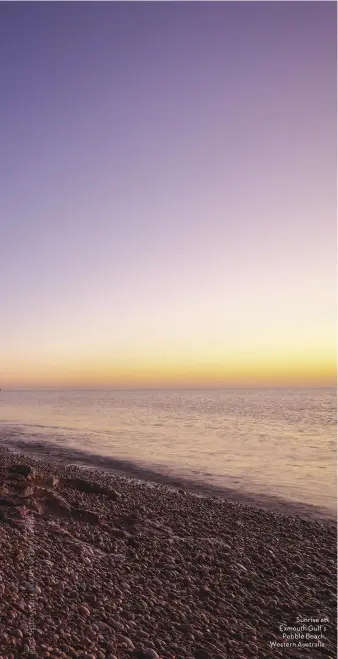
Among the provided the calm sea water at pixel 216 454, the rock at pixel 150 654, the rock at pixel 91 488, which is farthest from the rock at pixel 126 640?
the calm sea water at pixel 216 454

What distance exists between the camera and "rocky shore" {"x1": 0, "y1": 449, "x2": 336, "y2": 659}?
637 centimetres

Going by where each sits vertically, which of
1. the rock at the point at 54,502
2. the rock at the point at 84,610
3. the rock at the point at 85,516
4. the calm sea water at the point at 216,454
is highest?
the rock at the point at 84,610

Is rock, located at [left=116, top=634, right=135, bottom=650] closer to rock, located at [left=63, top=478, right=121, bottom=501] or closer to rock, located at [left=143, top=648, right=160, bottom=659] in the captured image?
rock, located at [left=143, top=648, right=160, bottom=659]

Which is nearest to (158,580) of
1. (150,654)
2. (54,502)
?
(150,654)

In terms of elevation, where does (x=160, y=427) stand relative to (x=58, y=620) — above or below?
below

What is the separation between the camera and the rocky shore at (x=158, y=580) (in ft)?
20.9

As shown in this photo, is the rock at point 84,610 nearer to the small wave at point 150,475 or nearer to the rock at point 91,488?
the rock at point 91,488

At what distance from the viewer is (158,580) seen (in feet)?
28.8

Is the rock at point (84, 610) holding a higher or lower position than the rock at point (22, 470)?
higher

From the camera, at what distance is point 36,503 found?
42.7ft

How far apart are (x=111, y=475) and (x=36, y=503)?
8150mm

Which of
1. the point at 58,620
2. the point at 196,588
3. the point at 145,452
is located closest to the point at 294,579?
the point at 196,588

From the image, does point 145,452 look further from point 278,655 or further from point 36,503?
point 278,655

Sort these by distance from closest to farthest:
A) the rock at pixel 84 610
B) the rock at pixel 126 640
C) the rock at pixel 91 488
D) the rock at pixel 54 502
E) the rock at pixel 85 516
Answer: the rock at pixel 126 640
the rock at pixel 84 610
the rock at pixel 85 516
the rock at pixel 54 502
the rock at pixel 91 488
